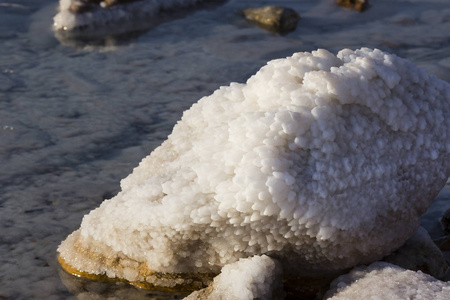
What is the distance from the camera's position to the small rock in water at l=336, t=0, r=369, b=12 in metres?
5.98

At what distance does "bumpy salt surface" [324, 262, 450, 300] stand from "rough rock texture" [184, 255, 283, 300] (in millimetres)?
182

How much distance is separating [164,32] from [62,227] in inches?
120

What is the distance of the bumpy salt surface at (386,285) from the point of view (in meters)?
1.95

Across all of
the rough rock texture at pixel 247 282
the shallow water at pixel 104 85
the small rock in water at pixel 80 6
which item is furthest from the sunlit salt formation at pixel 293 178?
the small rock in water at pixel 80 6

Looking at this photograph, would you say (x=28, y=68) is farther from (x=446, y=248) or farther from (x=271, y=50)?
(x=446, y=248)

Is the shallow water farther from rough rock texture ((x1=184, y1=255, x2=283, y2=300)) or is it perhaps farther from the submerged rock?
rough rock texture ((x1=184, y1=255, x2=283, y2=300))

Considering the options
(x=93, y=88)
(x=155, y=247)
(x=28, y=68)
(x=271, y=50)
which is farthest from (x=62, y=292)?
(x=271, y=50)

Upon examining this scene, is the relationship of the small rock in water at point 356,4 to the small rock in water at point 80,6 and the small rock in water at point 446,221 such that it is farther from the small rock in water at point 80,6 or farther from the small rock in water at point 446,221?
the small rock in water at point 446,221

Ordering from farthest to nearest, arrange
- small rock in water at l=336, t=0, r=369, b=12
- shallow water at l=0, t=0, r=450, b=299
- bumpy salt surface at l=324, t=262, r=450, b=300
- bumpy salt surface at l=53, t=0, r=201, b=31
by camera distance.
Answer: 1. small rock in water at l=336, t=0, r=369, b=12
2. bumpy salt surface at l=53, t=0, r=201, b=31
3. shallow water at l=0, t=0, r=450, b=299
4. bumpy salt surface at l=324, t=262, r=450, b=300

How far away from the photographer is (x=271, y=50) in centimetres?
512

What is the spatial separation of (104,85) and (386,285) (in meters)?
2.79

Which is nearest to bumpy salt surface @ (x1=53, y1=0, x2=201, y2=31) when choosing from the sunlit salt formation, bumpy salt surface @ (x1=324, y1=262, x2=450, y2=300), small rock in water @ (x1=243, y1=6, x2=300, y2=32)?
small rock in water @ (x1=243, y1=6, x2=300, y2=32)

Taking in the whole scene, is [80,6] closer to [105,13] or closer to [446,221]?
[105,13]

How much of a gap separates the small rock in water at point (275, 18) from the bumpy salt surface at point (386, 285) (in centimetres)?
363
